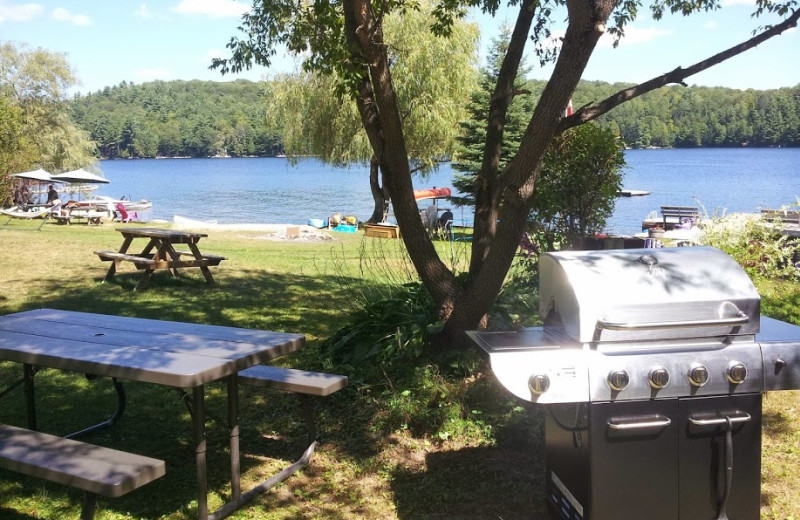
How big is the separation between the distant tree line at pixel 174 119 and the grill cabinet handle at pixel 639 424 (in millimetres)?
119489

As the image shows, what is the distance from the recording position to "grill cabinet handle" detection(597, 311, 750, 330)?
287 cm

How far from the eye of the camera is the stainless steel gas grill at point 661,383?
2865 millimetres

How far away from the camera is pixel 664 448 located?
2924 mm

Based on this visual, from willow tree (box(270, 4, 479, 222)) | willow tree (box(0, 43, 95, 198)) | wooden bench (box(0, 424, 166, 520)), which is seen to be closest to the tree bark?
wooden bench (box(0, 424, 166, 520))

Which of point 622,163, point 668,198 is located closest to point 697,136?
point 668,198

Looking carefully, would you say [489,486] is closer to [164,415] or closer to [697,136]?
[164,415]

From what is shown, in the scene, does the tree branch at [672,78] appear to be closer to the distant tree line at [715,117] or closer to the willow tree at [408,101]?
the willow tree at [408,101]

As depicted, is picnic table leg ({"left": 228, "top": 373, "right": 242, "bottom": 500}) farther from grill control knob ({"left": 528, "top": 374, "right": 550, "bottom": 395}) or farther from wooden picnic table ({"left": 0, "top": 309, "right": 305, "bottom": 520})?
grill control knob ({"left": 528, "top": 374, "right": 550, "bottom": 395})

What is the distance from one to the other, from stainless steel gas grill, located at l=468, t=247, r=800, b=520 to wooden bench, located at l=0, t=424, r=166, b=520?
154 centimetres

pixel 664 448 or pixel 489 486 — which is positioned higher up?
pixel 664 448

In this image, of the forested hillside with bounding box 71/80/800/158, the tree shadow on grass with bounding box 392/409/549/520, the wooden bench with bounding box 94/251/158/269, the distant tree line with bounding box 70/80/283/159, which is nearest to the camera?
the tree shadow on grass with bounding box 392/409/549/520

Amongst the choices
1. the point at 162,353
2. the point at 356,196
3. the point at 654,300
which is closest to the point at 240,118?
the point at 356,196

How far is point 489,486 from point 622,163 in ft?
13.6

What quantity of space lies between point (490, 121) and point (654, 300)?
9.58 ft
